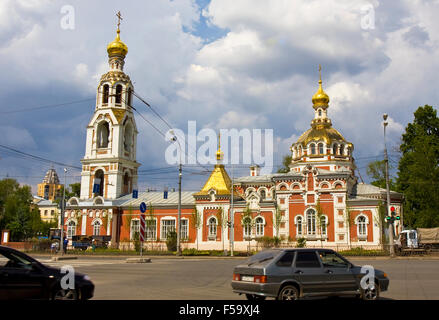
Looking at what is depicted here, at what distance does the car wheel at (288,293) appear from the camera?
1028 centimetres

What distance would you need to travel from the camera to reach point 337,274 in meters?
10.9

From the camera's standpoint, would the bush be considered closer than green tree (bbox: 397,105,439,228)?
Yes

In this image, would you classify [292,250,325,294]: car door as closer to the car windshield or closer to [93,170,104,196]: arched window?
the car windshield

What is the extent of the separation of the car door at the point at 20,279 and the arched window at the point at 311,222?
3958 centimetres

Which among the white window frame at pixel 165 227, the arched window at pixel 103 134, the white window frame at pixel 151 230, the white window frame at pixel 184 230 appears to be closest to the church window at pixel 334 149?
the white window frame at pixel 184 230

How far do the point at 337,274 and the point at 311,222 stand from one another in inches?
1428

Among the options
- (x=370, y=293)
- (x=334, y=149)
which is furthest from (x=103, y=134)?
(x=370, y=293)

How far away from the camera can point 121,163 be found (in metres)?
57.3

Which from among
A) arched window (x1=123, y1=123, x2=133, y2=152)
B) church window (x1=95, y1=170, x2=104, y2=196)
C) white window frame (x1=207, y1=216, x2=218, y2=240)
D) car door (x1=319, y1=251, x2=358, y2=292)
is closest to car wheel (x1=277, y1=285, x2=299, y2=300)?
car door (x1=319, y1=251, x2=358, y2=292)

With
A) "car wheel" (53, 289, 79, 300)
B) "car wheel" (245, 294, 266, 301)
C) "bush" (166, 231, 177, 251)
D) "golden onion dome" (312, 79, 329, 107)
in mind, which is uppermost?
"golden onion dome" (312, 79, 329, 107)

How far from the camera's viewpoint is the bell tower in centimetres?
5703

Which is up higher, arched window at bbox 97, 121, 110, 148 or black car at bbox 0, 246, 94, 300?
arched window at bbox 97, 121, 110, 148

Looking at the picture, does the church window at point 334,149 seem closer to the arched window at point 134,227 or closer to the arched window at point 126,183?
the arched window at point 134,227

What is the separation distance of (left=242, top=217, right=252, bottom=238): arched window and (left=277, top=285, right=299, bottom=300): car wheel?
38.4 metres
